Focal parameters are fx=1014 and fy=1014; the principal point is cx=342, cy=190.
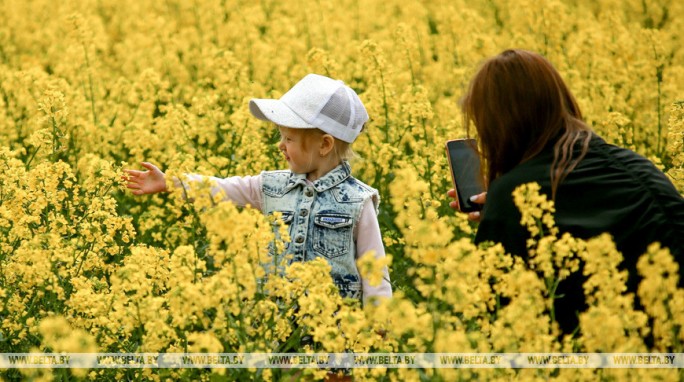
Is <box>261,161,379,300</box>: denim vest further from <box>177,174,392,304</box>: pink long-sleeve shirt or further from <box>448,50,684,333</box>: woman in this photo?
<box>448,50,684,333</box>: woman

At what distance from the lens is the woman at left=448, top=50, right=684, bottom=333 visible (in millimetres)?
3449

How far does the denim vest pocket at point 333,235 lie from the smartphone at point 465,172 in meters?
0.52

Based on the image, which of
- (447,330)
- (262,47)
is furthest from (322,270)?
(262,47)

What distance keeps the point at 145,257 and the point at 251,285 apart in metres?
0.82

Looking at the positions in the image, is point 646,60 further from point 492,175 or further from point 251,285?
point 251,285

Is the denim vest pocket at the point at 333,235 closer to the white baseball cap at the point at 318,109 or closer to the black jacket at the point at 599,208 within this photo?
the white baseball cap at the point at 318,109

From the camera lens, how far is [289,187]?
407 cm

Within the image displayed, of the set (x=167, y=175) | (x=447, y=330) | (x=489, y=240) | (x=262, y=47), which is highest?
(x=262, y=47)

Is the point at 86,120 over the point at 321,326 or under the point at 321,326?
over

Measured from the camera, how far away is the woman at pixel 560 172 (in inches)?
136

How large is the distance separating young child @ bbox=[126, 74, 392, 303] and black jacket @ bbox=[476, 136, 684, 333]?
0.56 m

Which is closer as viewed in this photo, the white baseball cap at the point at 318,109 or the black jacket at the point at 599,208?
the black jacket at the point at 599,208

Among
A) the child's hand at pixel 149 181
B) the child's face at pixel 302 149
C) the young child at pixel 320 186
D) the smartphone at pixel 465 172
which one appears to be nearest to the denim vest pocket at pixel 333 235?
the young child at pixel 320 186

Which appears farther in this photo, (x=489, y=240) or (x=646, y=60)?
(x=646, y=60)
